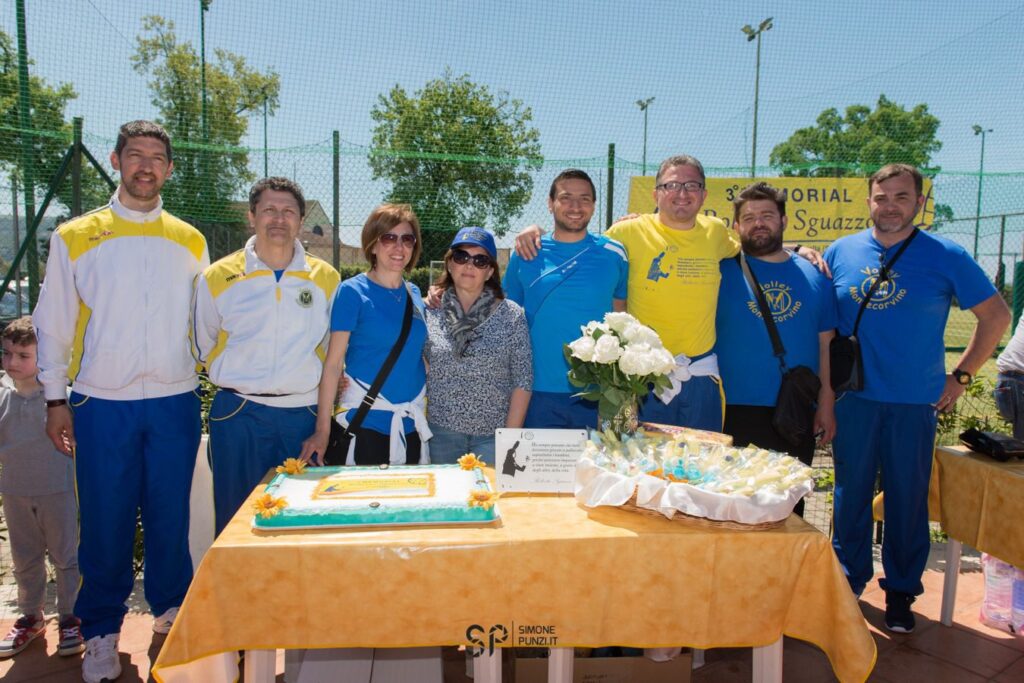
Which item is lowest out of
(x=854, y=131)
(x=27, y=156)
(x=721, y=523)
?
(x=721, y=523)

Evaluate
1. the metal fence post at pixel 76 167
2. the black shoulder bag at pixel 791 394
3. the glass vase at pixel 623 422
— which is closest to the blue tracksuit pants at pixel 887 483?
the black shoulder bag at pixel 791 394

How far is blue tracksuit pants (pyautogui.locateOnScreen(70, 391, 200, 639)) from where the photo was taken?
2855 millimetres

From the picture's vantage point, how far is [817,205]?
7.32 metres

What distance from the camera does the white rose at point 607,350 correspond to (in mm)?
2209

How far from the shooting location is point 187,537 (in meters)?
3.11

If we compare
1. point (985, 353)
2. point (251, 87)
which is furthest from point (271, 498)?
point (251, 87)

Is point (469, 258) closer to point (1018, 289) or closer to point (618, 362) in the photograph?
point (618, 362)

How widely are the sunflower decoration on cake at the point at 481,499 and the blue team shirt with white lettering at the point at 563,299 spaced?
106 cm

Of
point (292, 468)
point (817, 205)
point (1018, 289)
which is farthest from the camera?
point (817, 205)

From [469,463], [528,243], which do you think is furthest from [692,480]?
[528,243]

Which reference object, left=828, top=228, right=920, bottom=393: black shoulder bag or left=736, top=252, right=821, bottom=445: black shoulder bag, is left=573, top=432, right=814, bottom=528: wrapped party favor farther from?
left=828, top=228, right=920, bottom=393: black shoulder bag

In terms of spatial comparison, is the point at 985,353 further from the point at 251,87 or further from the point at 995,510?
the point at 251,87

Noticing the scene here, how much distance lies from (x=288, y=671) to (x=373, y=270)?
1.70m

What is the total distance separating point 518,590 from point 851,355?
2258 mm
